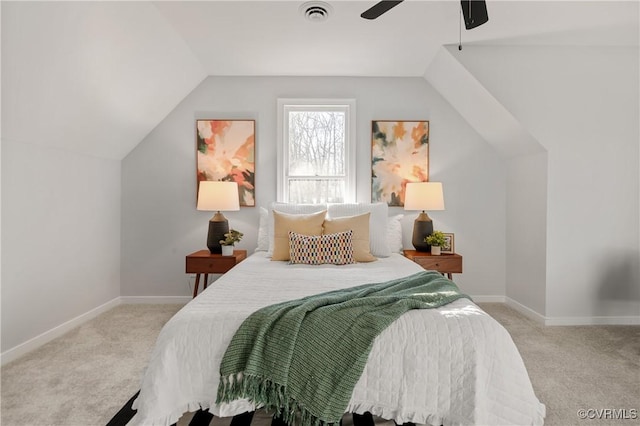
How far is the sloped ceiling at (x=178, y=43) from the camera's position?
243 centimetres

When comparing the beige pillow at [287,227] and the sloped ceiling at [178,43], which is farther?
the beige pillow at [287,227]

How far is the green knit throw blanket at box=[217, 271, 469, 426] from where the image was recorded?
5.08 feet

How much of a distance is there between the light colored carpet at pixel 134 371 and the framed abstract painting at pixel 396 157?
66.4 inches

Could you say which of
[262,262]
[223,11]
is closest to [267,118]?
[223,11]

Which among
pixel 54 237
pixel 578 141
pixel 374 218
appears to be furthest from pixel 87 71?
pixel 578 141

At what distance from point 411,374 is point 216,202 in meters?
2.64

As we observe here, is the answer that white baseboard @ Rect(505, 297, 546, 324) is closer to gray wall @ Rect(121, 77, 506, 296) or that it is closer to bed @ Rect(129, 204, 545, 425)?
gray wall @ Rect(121, 77, 506, 296)

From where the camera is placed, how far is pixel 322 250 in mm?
3037

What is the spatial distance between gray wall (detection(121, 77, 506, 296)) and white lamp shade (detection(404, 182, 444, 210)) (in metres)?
0.42

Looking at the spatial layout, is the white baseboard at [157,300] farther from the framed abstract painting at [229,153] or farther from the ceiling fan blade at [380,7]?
the ceiling fan blade at [380,7]

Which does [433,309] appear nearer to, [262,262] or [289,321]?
[289,321]

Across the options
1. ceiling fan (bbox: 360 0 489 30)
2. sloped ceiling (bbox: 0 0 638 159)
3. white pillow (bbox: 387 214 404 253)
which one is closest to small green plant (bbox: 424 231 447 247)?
white pillow (bbox: 387 214 404 253)

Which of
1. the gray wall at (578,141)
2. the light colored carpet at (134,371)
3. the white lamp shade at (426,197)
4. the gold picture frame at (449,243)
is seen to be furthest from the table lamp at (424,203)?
the light colored carpet at (134,371)

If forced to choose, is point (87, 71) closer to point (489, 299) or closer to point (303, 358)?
point (303, 358)
